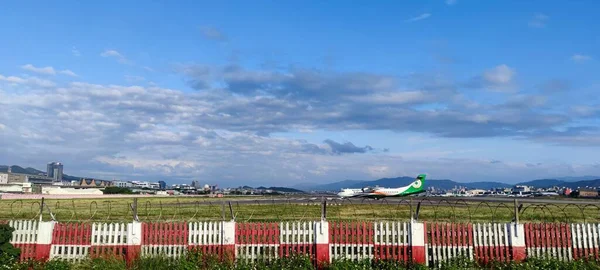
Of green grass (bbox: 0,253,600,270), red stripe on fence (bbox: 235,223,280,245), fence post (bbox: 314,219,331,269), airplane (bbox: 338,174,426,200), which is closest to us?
green grass (bbox: 0,253,600,270)

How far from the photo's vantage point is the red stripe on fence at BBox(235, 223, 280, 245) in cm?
1460

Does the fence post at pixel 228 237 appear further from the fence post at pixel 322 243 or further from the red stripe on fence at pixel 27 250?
the red stripe on fence at pixel 27 250

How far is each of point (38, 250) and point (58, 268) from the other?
1.93 metres

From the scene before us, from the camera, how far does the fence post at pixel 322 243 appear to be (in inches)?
567

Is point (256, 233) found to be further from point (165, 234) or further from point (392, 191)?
point (392, 191)

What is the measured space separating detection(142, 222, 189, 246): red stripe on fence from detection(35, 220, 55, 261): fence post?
3.06 meters

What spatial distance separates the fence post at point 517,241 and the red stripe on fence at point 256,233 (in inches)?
292

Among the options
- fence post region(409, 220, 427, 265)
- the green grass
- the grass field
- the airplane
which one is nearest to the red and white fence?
fence post region(409, 220, 427, 265)

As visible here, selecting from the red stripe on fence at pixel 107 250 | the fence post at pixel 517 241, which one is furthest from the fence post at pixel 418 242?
the red stripe on fence at pixel 107 250

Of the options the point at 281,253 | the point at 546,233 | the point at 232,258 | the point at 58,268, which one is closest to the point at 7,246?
the point at 58,268

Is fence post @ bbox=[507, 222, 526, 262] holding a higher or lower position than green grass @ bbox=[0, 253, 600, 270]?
higher

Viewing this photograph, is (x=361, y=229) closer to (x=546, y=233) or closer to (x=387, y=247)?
(x=387, y=247)

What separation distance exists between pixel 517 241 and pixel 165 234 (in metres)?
11.2

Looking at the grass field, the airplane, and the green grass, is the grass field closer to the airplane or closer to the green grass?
the green grass
